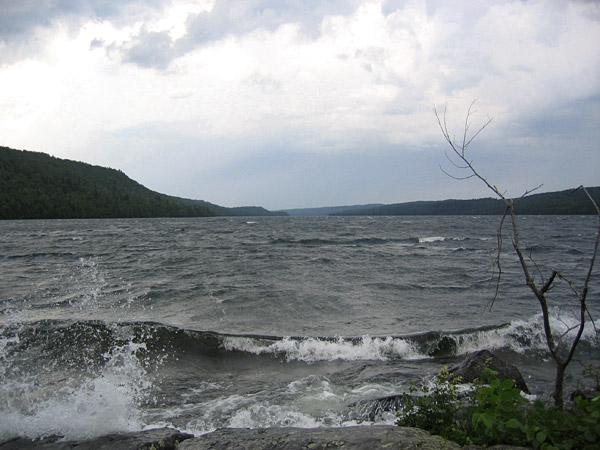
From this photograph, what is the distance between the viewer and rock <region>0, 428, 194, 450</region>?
4.29m

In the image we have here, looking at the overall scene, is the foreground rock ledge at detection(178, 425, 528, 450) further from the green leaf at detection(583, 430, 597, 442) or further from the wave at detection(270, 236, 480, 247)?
the wave at detection(270, 236, 480, 247)

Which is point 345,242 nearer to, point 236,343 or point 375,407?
point 236,343

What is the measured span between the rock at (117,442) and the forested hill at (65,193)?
13769 centimetres

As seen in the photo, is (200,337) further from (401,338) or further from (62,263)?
(62,263)

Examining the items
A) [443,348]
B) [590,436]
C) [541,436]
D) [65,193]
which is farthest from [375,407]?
[65,193]

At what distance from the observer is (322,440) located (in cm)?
387

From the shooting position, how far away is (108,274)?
791 inches

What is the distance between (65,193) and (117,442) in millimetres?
160427

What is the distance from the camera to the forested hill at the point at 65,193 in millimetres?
120375

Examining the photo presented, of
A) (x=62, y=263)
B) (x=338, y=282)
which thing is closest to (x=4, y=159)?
(x=62, y=263)

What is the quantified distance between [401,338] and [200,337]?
5400 millimetres

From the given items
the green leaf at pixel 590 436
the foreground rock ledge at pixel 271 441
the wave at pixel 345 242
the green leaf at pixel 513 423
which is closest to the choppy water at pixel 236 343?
the foreground rock ledge at pixel 271 441

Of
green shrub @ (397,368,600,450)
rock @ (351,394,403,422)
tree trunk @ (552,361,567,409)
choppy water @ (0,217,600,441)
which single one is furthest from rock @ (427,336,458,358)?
tree trunk @ (552,361,567,409)

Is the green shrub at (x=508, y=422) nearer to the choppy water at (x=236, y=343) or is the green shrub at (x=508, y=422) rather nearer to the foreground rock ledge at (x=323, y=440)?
the foreground rock ledge at (x=323, y=440)
